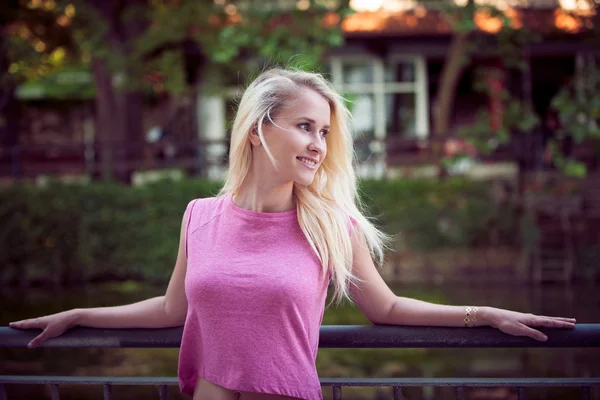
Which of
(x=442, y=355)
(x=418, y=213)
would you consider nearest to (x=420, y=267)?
(x=418, y=213)

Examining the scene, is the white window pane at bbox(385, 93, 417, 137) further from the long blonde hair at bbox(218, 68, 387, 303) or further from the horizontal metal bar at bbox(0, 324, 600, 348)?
the horizontal metal bar at bbox(0, 324, 600, 348)

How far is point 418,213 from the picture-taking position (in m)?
15.2

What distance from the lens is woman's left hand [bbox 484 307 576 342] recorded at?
6.81 ft

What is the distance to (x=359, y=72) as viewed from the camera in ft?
74.0

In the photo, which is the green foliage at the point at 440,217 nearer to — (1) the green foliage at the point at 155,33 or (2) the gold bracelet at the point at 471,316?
(1) the green foliage at the point at 155,33

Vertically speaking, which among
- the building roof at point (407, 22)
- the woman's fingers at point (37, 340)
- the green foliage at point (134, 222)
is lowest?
the green foliage at point (134, 222)

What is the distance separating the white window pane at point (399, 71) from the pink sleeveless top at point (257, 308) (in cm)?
2074

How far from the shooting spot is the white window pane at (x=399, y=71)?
22438 mm

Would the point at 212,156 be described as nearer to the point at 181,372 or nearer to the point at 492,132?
the point at 492,132

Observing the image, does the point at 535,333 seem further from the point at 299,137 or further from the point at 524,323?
Result: the point at 299,137

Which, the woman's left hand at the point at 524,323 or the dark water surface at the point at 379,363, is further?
the dark water surface at the point at 379,363

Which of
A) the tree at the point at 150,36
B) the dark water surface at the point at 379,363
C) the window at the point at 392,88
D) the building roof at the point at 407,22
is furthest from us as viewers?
the window at the point at 392,88

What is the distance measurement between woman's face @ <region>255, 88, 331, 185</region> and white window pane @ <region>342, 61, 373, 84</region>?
20.6m

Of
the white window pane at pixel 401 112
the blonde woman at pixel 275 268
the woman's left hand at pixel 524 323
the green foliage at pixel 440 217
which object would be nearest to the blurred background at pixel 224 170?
the green foliage at pixel 440 217
